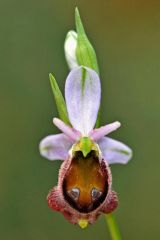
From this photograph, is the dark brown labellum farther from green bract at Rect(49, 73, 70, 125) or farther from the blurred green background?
the blurred green background

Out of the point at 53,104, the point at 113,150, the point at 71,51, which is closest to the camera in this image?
the point at 113,150

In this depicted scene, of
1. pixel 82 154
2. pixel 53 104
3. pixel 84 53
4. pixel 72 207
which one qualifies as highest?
pixel 53 104

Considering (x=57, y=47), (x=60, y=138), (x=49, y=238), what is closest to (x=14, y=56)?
(x=57, y=47)

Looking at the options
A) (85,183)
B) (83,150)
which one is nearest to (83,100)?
(83,150)

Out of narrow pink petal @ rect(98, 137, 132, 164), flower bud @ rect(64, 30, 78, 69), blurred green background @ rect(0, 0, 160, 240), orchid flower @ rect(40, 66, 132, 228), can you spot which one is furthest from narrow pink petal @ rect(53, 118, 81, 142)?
blurred green background @ rect(0, 0, 160, 240)

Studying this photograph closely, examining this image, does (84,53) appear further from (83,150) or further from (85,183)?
(85,183)

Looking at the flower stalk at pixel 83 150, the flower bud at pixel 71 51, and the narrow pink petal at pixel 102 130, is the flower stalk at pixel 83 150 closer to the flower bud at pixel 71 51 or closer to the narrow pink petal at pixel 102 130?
the narrow pink petal at pixel 102 130

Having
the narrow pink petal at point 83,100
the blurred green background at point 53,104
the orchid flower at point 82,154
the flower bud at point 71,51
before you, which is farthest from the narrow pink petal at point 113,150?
the blurred green background at point 53,104

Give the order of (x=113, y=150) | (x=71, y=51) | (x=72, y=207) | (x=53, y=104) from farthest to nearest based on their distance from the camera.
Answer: (x=53, y=104)
(x=71, y=51)
(x=113, y=150)
(x=72, y=207)
